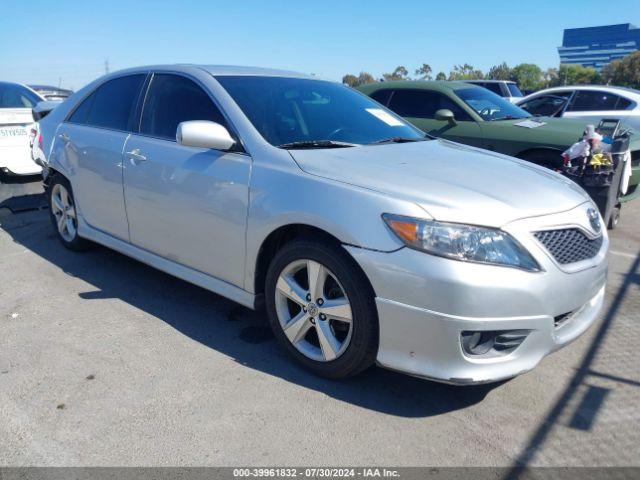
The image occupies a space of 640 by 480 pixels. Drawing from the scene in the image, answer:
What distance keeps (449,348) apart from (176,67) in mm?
2801

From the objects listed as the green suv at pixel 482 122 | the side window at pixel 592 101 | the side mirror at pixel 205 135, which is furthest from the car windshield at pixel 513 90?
the side mirror at pixel 205 135

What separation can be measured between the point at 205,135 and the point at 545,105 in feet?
30.4

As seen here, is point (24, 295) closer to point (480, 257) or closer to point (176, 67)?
point (176, 67)

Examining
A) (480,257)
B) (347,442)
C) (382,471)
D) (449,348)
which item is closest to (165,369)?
(347,442)

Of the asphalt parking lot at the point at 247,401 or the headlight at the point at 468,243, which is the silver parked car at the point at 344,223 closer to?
the headlight at the point at 468,243

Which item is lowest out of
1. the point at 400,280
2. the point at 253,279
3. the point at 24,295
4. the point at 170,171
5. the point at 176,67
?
the point at 24,295

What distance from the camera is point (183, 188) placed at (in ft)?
11.4

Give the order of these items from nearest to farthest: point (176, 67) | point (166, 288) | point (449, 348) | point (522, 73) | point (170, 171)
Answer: point (449, 348), point (170, 171), point (176, 67), point (166, 288), point (522, 73)

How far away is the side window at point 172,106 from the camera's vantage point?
3.59 m

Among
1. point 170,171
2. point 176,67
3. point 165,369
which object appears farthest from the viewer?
point 176,67

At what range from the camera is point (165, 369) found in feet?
10.2

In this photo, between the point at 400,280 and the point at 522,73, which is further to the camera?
the point at 522,73

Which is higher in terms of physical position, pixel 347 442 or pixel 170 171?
pixel 170 171

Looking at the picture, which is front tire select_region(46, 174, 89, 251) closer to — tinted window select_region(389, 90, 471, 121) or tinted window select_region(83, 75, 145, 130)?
tinted window select_region(83, 75, 145, 130)
